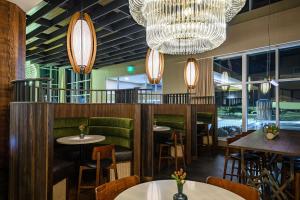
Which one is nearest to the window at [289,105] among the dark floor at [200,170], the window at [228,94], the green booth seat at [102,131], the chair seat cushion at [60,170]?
the window at [228,94]

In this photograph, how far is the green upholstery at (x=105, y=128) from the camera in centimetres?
385

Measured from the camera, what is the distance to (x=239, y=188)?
4.75 ft

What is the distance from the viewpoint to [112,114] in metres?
4.28

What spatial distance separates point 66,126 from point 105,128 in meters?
0.84

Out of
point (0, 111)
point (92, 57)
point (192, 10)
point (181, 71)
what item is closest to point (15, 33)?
point (0, 111)

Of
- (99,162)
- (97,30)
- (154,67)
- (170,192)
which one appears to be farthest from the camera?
→ (97,30)

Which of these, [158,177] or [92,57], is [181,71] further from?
[92,57]

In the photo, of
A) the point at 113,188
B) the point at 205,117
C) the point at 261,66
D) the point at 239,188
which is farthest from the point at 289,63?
the point at 113,188

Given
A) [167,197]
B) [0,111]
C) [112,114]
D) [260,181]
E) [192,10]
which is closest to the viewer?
[167,197]

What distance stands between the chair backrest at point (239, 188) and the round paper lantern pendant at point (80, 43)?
1979 millimetres

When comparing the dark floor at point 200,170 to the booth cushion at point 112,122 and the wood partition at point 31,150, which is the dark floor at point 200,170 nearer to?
the wood partition at point 31,150

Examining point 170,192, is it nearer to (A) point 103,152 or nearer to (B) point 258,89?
(A) point 103,152

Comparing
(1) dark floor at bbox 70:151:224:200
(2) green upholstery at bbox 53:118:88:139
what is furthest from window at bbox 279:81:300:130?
(2) green upholstery at bbox 53:118:88:139

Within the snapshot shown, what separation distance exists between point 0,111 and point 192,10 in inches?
142
